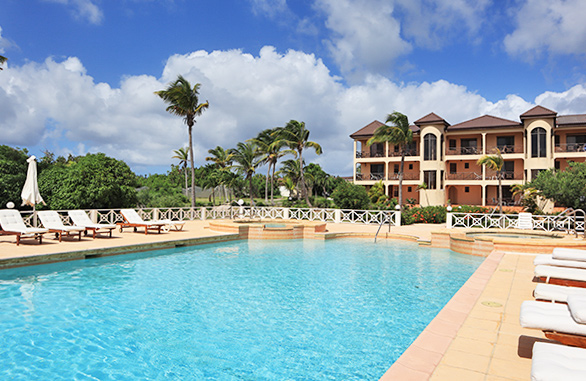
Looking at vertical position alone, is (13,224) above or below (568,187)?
below

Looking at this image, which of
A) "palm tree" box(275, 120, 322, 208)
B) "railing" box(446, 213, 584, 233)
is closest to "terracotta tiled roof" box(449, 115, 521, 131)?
"palm tree" box(275, 120, 322, 208)

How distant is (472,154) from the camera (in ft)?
107

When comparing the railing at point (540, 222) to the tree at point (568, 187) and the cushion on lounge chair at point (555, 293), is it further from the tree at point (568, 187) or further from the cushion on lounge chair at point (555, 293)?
the cushion on lounge chair at point (555, 293)

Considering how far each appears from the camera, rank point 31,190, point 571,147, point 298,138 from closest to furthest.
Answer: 1. point 31,190
2. point 298,138
3. point 571,147

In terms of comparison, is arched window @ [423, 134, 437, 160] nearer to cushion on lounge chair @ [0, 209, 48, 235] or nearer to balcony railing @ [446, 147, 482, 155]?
balcony railing @ [446, 147, 482, 155]

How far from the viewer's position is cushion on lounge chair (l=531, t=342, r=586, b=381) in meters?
2.34

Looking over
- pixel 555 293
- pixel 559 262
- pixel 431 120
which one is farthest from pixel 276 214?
pixel 555 293

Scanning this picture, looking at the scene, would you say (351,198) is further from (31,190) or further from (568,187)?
(31,190)

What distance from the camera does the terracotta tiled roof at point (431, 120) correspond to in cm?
3212

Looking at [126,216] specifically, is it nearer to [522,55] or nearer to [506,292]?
[506,292]

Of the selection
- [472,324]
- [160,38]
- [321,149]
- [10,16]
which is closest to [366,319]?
[472,324]

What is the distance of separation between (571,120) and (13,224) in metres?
39.6

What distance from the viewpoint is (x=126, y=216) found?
48.5 ft

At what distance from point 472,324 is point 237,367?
9.56 feet
